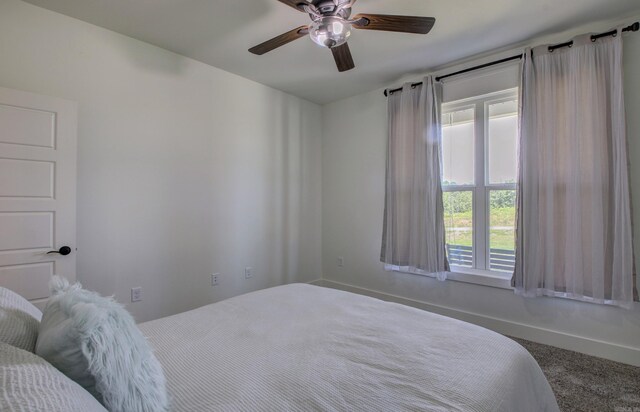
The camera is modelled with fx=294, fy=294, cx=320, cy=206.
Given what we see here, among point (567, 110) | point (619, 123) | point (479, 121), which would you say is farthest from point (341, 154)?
point (619, 123)

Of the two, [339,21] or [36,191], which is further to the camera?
[36,191]

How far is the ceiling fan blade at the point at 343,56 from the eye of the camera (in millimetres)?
1967

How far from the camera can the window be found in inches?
108

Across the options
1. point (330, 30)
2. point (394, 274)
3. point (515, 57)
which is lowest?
point (394, 274)

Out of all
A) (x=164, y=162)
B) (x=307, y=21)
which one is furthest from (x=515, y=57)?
(x=164, y=162)

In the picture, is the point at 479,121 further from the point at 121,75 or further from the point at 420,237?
the point at 121,75

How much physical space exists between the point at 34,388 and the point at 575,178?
3060 millimetres

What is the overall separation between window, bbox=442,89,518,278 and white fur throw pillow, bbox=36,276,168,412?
2.92m

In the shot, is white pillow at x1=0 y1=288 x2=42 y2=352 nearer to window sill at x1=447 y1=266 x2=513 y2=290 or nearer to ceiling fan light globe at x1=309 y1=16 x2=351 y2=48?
ceiling fan light globe at x1=309 y1=16 x2=351 y2=48

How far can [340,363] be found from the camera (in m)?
1.06

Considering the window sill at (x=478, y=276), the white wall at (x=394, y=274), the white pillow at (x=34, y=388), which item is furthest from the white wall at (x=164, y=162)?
the white pillow at (x=34, y=388)

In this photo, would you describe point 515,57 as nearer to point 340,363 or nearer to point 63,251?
point 340,363

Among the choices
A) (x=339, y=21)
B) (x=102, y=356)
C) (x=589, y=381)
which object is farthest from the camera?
(x=589, y=381)

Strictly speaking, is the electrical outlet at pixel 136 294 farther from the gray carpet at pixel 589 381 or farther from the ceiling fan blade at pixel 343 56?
the gray carpet at pixel 589 381
